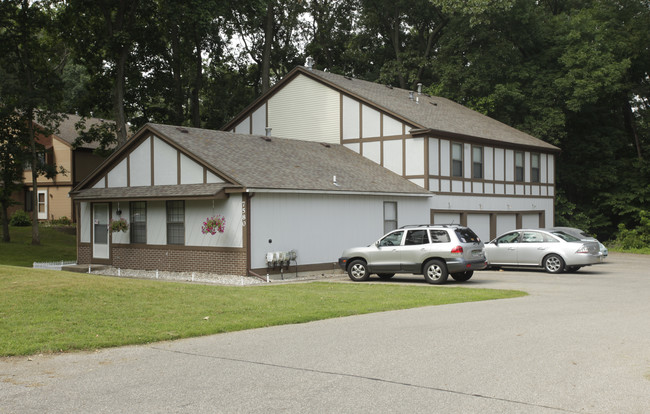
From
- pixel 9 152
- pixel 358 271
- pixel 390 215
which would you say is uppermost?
pixel 9 152

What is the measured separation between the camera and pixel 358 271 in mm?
21469

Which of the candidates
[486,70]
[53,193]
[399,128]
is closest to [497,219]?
[399,128]

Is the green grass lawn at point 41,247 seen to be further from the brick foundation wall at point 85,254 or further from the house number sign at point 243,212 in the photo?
the house number sign at point 243,212

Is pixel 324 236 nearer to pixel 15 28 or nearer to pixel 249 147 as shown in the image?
pixel 249 147

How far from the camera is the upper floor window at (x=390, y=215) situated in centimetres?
2750

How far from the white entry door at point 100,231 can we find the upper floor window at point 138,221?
162 cm

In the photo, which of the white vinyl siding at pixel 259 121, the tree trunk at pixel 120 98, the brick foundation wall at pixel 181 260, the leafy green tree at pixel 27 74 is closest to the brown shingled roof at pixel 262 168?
the brick foundation wall at pixel 181 260

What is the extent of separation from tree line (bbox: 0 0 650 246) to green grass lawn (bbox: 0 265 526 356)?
19.4 m

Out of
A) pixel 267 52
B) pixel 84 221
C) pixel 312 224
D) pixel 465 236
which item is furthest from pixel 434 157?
pixel 267 52

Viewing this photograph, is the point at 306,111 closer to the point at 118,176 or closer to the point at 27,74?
the point at 118,176

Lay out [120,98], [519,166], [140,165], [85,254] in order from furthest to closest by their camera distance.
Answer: [519,166]
[120,98]
[85,254]
[140,165]

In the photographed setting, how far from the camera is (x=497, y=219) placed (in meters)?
34.8

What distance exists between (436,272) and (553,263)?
609cm

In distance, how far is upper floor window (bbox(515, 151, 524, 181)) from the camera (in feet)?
119
